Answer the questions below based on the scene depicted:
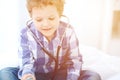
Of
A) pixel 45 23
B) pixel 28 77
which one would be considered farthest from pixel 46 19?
pixel 28 77

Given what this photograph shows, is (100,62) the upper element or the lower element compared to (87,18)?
lower

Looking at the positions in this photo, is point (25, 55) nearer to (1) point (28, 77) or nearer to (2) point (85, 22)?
(1) point (28, 77)

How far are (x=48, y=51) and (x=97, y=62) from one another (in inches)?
6.5

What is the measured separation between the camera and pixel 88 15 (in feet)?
1.77

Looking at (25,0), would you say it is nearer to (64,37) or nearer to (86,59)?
(64,37)

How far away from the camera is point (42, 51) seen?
18.3 inches

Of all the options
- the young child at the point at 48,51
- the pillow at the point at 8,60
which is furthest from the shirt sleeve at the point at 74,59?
the pillow at the point at 8,60

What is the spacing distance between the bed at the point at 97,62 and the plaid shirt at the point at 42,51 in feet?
0.16

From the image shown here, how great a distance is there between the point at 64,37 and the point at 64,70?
0.22 feet

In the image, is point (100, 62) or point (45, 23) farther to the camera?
point (100, 62)

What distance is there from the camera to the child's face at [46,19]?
437mm

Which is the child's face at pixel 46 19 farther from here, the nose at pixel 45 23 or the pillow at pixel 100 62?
the pillow at pixel 100 62

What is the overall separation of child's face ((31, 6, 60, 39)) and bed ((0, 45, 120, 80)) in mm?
100

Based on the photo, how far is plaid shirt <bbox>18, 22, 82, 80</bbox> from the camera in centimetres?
47
